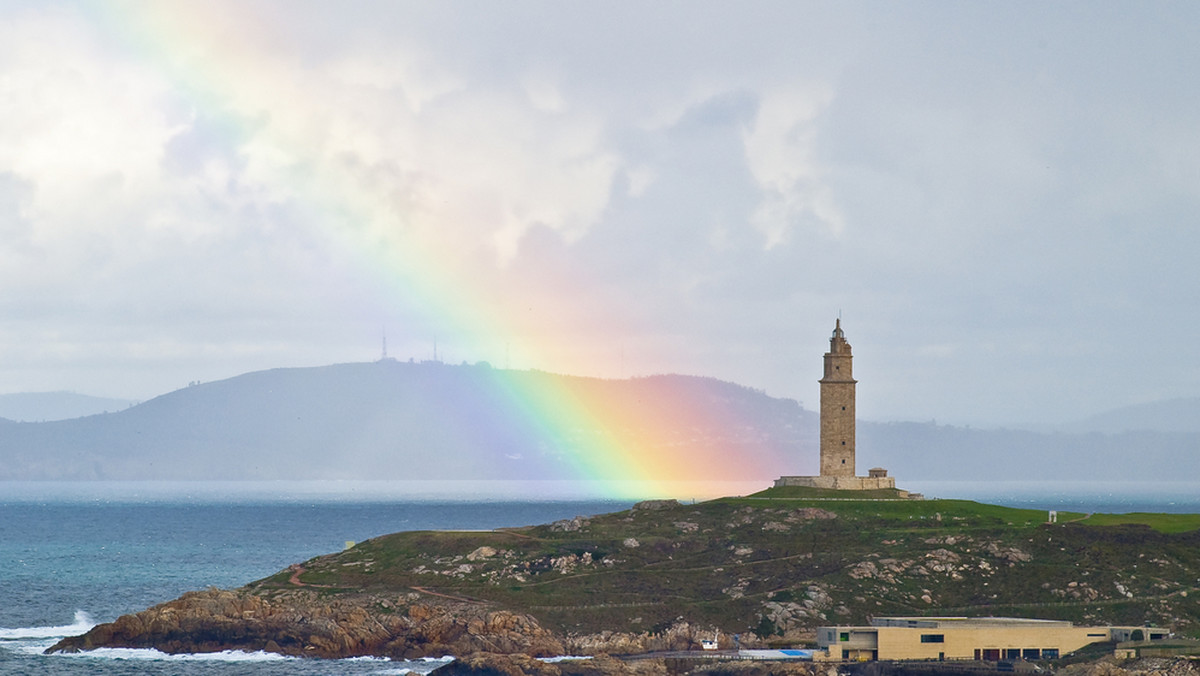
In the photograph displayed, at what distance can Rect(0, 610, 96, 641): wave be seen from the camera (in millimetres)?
132500

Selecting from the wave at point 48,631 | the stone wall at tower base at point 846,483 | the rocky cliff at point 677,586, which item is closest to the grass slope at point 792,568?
the rocky cliff at point 677,586

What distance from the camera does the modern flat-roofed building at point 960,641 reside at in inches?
4230

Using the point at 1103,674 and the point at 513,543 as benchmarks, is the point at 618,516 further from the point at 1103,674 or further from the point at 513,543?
the point at 1103,674

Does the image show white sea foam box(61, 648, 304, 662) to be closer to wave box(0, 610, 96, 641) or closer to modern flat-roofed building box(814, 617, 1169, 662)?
wave box(0, 610, 96, 641)

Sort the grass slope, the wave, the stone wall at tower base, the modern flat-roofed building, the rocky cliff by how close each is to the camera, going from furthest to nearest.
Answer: the stone wall at tower base
the wave
the grass slope
the rocky cliff
the modern flat-roofed building

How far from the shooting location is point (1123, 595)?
398ft

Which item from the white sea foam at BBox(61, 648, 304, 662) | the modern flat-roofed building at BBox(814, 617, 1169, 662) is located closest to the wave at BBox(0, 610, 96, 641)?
the white sea foam at BBox(61, 648, 304, 662)

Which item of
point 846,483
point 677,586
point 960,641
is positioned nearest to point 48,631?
point 677,586

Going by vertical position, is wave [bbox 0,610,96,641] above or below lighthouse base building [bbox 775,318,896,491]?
below

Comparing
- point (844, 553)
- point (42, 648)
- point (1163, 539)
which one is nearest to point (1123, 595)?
point (1163, 539)

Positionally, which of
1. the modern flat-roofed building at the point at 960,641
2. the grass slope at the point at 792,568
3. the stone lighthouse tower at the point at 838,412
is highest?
the stone lighthouse tower at the point at 838,412

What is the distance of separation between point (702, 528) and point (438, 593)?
27.8 m

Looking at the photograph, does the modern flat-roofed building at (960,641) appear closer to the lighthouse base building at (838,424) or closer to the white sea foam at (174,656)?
the white sea foam at (174,656)

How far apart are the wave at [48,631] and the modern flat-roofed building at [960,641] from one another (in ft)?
209
